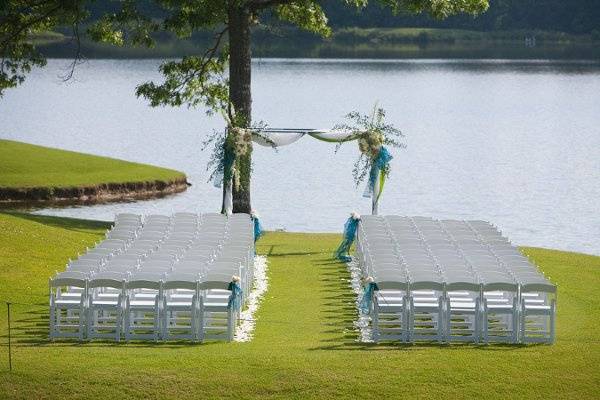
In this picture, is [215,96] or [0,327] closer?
[0,327]

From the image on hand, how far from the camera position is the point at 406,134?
91.2m

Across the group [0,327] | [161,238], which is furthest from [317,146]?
[0,327]

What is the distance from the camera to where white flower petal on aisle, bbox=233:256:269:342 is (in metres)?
23.7

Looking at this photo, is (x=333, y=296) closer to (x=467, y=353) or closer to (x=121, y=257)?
(x=121, y=257)

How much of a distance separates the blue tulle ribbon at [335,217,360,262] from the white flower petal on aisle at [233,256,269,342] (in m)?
1.89

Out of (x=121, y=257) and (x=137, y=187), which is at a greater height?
(x=121, y=257)

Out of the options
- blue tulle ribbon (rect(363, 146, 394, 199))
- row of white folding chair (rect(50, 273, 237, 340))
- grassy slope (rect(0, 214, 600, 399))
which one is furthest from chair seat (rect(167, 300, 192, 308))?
blue tulle ribbon (rect(363, 146, 394, 199))

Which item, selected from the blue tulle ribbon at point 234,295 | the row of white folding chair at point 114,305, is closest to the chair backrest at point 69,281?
the row of white folding chair at point 114,305

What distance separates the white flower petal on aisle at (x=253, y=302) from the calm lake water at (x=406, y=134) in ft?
51.6

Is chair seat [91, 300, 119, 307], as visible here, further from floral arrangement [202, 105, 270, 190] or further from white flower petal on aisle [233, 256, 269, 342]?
floral arrangement [202, 105, 270, 190]

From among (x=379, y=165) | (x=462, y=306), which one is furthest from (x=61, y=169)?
(x=462, y=306)

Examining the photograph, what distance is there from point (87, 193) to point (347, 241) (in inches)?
889

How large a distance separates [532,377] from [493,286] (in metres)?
2.72

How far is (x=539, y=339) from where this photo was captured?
75.3 ft
